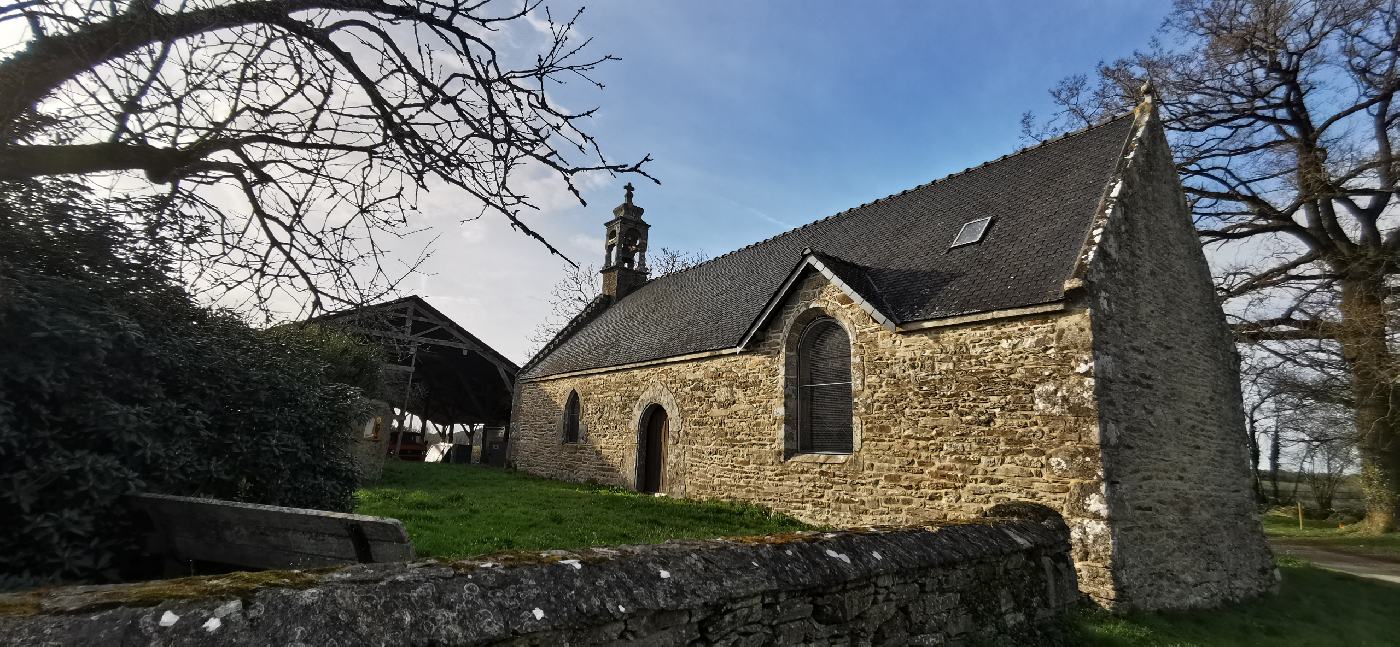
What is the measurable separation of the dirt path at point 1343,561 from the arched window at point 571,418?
55.4 ft

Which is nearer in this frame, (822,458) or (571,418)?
(822,458)

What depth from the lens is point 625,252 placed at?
23.8 metres

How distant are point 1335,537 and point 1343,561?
17.7 feet

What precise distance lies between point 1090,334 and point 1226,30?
14.4 meters

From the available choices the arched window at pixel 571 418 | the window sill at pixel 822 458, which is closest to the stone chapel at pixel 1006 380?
the window sill at pixel 822 458

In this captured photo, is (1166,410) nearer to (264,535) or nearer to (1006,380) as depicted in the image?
(1006,380)

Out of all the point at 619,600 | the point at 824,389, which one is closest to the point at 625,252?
the point at 824,389

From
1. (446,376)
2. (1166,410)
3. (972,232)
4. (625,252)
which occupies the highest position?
(625,252)

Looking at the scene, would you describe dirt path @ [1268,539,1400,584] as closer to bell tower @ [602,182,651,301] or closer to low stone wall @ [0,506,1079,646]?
low stone wall @ [0,506,1079,646]

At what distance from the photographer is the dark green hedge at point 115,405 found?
12.2ft

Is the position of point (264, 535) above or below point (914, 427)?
below

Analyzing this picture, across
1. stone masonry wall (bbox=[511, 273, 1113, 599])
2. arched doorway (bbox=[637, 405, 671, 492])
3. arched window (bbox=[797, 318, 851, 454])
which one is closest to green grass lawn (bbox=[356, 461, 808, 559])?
arched doorway (bbox=[637, 405, 671, 492])

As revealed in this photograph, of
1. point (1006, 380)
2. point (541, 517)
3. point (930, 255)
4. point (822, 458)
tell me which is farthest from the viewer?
point (930, 255)

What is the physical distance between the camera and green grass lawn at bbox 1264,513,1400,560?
15.5 metres
